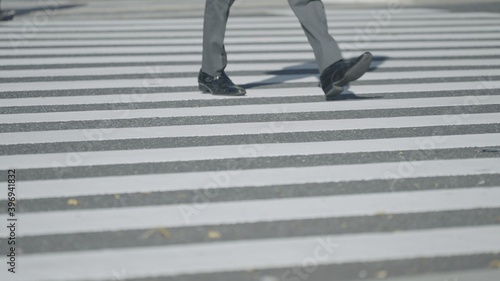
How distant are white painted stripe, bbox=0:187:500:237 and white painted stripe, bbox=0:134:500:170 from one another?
3.21ft

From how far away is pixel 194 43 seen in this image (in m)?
11.4

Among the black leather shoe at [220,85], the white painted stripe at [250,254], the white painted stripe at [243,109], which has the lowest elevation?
the white painted stripe at [250,254]

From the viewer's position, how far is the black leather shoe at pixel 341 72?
7168 mm

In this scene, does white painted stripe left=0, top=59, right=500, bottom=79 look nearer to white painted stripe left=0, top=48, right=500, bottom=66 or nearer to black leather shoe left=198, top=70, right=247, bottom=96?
white painted stripe left=0, top=48, right=500, bottom=66

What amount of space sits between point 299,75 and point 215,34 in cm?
153

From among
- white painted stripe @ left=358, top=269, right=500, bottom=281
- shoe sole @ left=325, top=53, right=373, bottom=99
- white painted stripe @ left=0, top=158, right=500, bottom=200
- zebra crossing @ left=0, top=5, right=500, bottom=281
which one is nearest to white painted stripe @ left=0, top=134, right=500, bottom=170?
zebra crossing @ left=0, top=5, right=500, bottom=281

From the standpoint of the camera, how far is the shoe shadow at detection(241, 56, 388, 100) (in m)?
8.02

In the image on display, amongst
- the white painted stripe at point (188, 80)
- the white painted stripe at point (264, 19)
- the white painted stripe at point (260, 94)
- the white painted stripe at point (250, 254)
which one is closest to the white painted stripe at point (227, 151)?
the white painted stripe at point (250, 254)

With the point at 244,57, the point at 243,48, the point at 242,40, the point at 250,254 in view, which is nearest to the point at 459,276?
the point at 250,254

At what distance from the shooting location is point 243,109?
7.34 meters

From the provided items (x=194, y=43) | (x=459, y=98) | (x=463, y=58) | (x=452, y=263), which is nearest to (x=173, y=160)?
(x=452, y=263)

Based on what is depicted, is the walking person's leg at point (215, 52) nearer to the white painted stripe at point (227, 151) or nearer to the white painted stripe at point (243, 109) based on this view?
the white painted stripe at point (243, 109)

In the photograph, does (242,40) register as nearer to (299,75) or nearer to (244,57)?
(244,57)

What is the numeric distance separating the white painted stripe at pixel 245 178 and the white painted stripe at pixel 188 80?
10.4 feet
